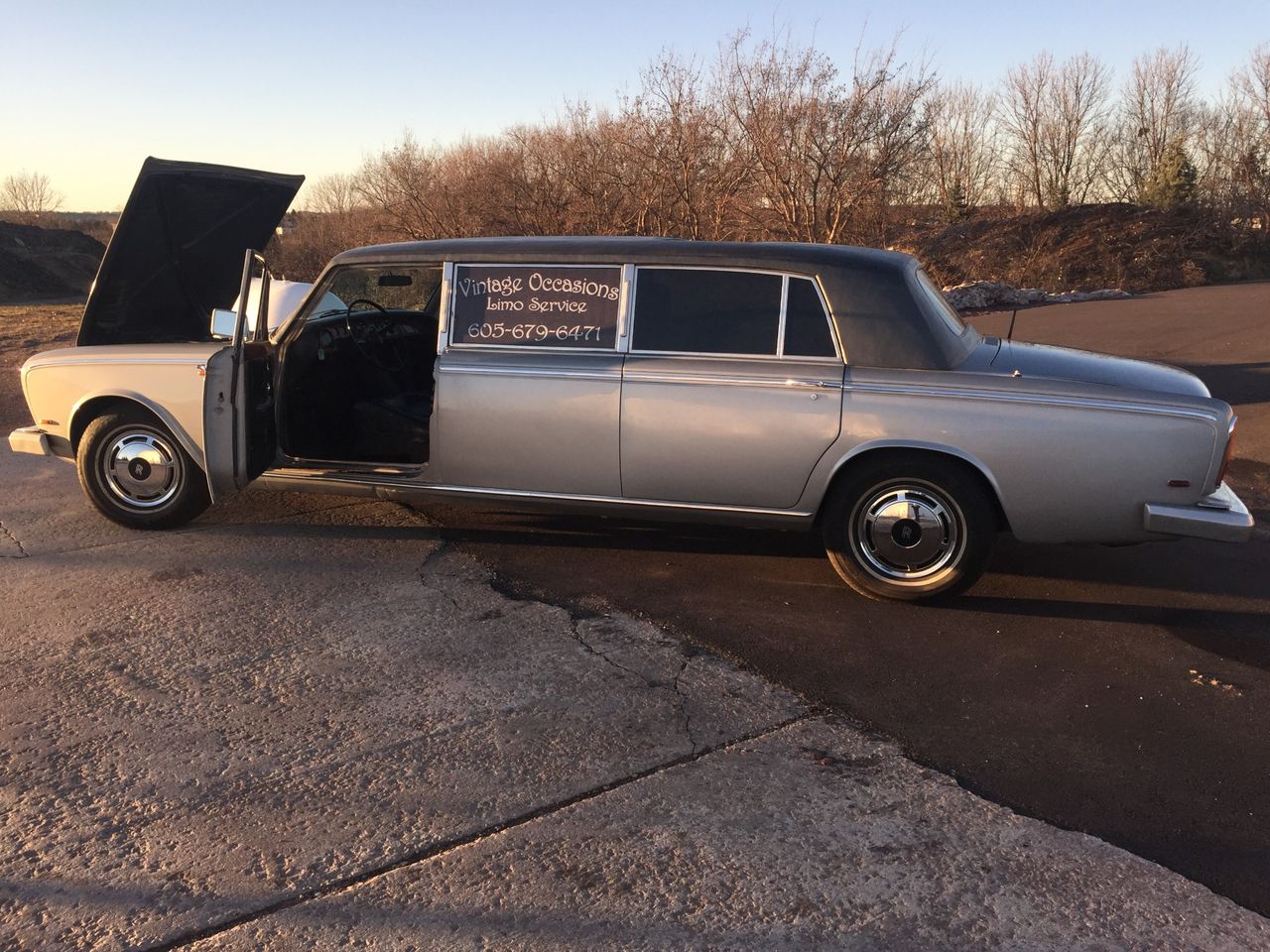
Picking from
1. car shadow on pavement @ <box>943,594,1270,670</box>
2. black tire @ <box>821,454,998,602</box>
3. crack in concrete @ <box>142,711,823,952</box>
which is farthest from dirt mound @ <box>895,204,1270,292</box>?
crack in concrete @ <box>142,711,823,952</box>

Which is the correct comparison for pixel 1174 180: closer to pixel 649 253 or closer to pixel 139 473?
pixel 649 253

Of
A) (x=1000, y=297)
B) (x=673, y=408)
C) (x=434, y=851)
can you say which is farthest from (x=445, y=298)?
(x=1000, y=297)

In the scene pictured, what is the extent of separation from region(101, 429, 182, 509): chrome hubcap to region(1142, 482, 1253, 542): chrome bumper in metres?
4.98

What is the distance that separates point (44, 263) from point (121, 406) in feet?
133

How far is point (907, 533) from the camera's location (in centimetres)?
474

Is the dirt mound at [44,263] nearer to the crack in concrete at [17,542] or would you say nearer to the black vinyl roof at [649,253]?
the crack in concrete at [17,542]

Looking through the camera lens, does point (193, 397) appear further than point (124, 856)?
Yes

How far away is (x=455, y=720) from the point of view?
143 inches

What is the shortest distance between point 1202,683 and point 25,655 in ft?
15.4

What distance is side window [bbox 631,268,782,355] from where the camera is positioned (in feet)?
16.2

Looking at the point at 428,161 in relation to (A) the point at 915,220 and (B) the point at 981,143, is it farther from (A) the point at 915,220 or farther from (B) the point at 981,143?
(B) the point at 981,143

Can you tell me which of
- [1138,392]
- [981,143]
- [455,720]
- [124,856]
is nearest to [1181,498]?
[1138,392]

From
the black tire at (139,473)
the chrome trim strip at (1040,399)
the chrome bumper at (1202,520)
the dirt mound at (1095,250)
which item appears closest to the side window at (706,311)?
the chrome trim strip at (1040,399)

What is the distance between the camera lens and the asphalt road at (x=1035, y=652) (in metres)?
Answer: 3.17
